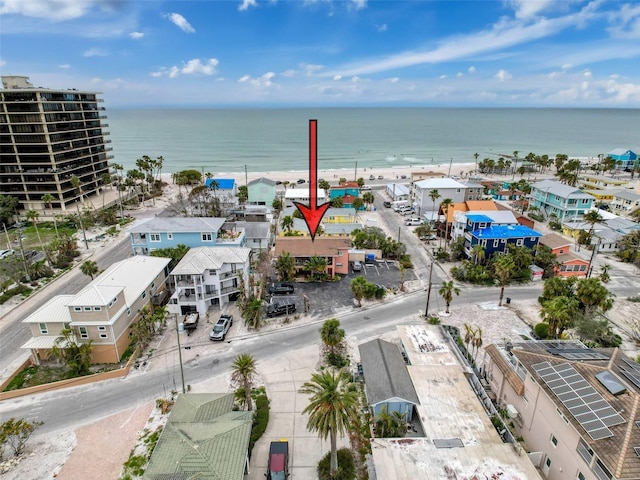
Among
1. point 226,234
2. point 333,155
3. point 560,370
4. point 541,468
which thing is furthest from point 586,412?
point 333,155

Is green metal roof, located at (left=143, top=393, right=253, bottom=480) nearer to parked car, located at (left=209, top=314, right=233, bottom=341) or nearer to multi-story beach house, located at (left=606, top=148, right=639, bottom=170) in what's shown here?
parked car, located at (left=209, top=314, right=233, bottom=341)

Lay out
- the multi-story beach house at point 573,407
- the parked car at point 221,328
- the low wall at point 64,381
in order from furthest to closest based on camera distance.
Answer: the parked car at point 221,328 < the low wall at point 64,381 < the multi-story beach house at point 573,407

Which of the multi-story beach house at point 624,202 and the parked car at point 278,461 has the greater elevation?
the multi-story beach house at point 624,202

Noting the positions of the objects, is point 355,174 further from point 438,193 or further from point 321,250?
point 321,250

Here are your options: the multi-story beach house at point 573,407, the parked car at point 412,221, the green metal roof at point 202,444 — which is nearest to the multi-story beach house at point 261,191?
the parked car at point 412,221

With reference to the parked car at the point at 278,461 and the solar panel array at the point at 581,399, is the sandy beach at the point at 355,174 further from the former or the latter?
the parked car at the point at 278,461

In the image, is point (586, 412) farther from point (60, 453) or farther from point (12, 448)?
point (12, 448)

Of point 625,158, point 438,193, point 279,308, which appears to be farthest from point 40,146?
point 625,158
